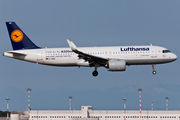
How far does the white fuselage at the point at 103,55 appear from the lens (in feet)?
181

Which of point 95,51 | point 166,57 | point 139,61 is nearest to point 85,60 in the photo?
point 95,51

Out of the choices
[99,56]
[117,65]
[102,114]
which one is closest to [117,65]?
[117,65]

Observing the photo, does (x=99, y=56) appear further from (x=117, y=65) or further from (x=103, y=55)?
(x=117, y=65)

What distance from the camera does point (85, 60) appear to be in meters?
55.3

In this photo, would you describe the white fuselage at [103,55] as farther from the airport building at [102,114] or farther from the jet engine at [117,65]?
the airport building at [102,114]

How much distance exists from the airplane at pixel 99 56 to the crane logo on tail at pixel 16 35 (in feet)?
8.44

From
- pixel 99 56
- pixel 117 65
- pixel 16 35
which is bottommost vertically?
pixel 117 65

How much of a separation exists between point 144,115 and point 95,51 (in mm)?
53402

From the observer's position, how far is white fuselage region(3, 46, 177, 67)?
55156mm

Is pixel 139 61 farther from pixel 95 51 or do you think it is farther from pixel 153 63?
pixel 95 51

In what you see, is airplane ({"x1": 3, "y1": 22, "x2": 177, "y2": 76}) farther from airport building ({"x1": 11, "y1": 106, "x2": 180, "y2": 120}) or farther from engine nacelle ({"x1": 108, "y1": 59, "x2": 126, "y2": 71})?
airport building ({"x1": 11, "y1": 106, "x2": 180, "y2": 120})

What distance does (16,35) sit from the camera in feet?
198

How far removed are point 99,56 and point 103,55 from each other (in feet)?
2.05

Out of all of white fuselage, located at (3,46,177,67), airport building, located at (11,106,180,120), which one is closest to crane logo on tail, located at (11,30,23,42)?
white fuselage, located at (3,46,177,67)
